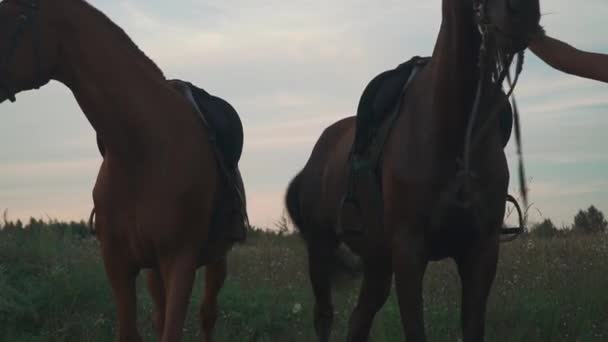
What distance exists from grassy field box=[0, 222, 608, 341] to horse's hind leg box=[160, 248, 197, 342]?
2683 millimetres

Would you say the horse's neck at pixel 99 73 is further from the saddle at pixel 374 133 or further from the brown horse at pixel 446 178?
the brown horse at pixel 446 178

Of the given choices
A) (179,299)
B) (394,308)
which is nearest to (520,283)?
(394,308)

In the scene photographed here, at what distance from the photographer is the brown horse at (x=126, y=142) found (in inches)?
197

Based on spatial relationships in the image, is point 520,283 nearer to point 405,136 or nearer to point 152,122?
point 405,136

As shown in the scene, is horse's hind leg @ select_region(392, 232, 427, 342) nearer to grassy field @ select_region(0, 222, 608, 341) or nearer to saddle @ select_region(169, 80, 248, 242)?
saddle @ select_region(169, 80, 248, 242)

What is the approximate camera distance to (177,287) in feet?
16.8

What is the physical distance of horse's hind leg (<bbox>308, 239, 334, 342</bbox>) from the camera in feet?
24.4

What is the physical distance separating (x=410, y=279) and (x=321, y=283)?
Result: 8.68 ft

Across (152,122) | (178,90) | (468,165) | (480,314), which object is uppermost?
(178,90)

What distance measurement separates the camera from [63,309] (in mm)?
8258

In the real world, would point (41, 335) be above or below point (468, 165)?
below

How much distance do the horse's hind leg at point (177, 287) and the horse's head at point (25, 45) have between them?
1.30 meters

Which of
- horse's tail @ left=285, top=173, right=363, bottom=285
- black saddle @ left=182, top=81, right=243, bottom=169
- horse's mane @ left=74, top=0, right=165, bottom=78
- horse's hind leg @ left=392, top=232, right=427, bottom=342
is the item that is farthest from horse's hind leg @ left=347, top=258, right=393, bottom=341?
horse's mane @ left=74, top=0, right=165, bottom=78

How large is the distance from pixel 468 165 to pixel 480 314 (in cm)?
90
